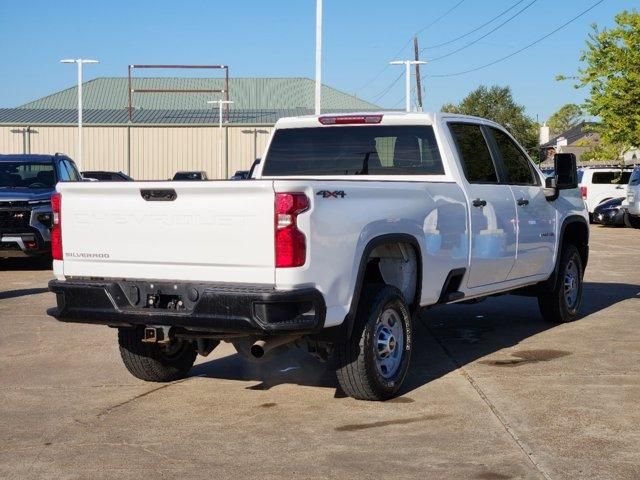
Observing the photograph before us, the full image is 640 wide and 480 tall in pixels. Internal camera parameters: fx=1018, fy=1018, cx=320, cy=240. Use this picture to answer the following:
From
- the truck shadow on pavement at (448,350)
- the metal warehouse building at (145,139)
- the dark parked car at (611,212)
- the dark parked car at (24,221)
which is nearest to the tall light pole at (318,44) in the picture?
the dark parked car at (611,212)

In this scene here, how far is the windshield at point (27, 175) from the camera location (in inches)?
670

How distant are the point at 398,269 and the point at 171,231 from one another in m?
1.88

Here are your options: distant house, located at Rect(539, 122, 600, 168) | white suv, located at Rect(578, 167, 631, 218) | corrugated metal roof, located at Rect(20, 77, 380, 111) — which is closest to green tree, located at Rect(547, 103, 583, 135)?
distant house, located at Rect(539, 122, 600, 168)

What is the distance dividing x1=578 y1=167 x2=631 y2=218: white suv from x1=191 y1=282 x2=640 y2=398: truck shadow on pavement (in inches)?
877

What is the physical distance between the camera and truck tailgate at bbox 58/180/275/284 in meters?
5.97

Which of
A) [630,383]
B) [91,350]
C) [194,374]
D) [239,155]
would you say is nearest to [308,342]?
[194,374]

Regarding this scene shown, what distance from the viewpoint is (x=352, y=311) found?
6430 millimetres

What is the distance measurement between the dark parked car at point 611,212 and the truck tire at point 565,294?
21573 millimetres

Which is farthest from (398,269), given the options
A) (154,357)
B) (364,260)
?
(154,357)

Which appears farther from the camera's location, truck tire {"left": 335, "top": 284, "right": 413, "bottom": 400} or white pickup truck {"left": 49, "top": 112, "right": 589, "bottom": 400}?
truck tire {"left": 335, "top": 284, "right": 413, "bottom": 400}

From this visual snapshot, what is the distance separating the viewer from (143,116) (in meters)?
69.2

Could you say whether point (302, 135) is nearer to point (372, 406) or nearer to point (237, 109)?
point (372, 406)

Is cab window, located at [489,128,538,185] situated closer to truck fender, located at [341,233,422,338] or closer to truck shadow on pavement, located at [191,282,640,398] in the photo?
truck shadow on pavement, located at [191,282,640,398]

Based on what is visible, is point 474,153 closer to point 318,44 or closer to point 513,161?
point 513,161
